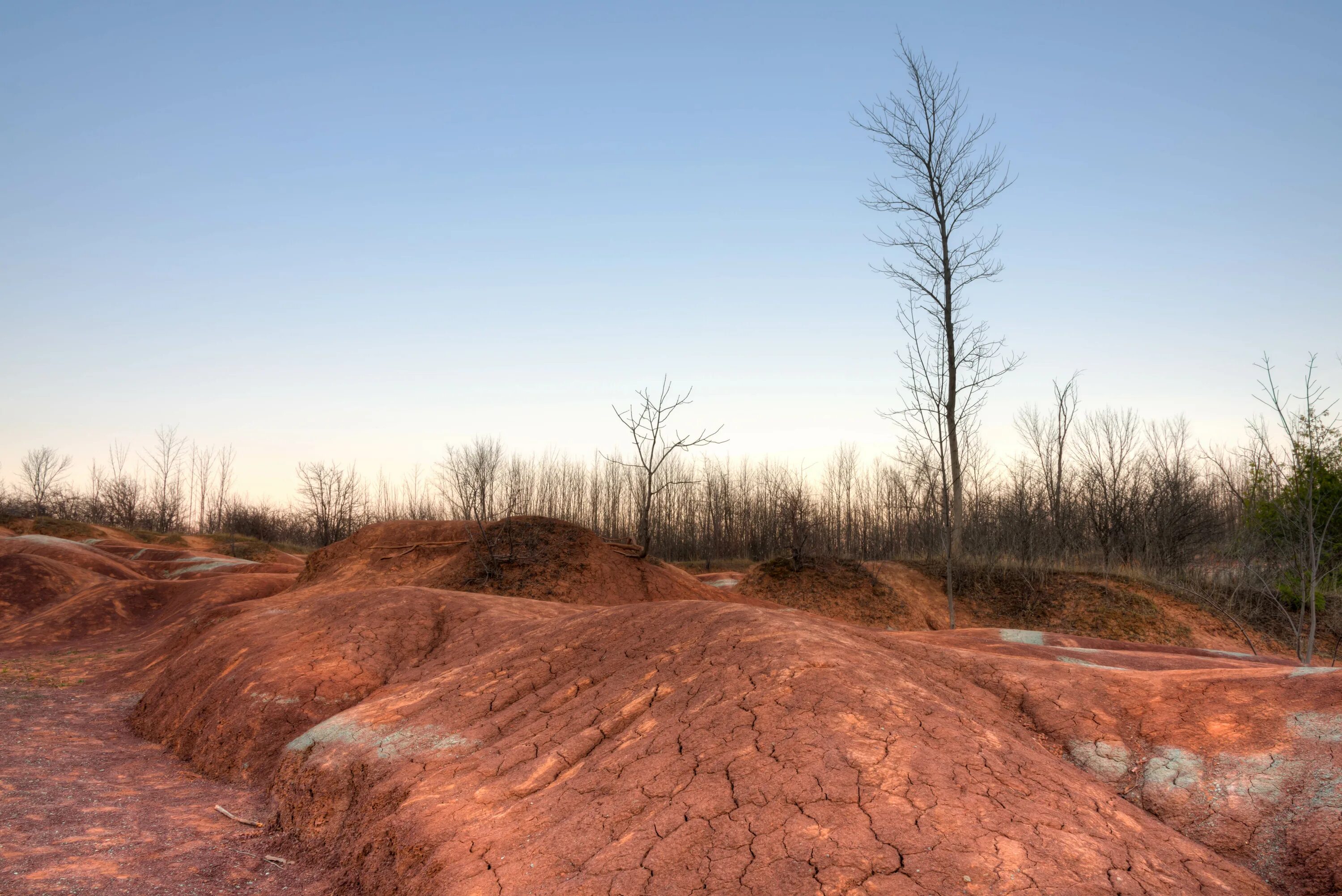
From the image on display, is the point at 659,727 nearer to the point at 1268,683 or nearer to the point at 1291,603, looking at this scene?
the point at 1268,683

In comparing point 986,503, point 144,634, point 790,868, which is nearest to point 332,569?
point 144,634

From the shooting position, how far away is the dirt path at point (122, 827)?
473cm

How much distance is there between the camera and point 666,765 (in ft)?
13.9

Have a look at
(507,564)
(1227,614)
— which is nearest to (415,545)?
(507,564)

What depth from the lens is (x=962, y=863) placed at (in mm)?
3182

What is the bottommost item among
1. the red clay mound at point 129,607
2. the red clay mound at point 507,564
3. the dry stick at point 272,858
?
the dry stick at point 272,858

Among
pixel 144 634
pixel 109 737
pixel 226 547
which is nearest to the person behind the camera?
pixel 109 737

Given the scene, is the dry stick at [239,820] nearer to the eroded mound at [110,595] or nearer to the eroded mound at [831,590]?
the eroded mound at [110,595]

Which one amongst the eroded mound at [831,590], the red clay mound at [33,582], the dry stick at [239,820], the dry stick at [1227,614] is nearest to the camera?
the dry stick at [239,820]

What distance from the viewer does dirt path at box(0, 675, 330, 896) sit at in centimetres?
473

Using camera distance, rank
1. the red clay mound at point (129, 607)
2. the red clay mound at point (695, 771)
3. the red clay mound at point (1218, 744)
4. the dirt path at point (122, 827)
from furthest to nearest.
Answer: the red clay mound at point (129, 607) → the dirt path at point (122, 827) → the red clay mound at point (1218, 744) → the red clay mound at point (695, 771)

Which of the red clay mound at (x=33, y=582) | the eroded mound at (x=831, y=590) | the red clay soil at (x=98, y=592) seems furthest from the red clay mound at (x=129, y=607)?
the eroded mound at (x=831, y=590)

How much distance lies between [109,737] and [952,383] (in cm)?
1973

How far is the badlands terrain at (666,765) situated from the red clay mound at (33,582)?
11.7 metres
